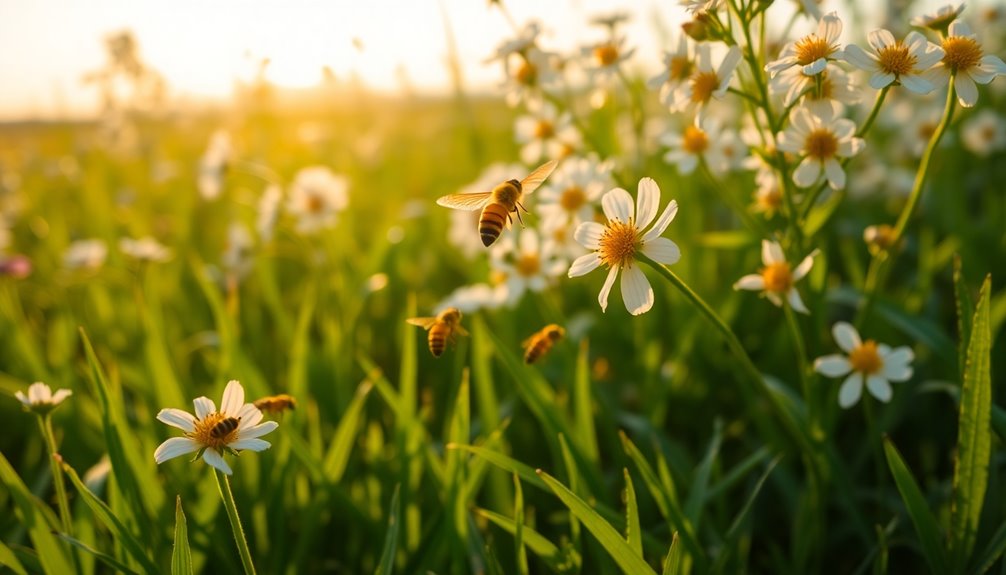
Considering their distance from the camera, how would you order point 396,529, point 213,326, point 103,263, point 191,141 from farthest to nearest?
point 191,141 < point 103,263 < point 213,326 < point 396,529

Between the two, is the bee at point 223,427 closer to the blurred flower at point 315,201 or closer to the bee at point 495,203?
the bee at point 495,203

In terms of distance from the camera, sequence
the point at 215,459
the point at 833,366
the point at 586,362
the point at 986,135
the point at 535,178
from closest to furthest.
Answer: the point at 215,459, the point at 535,178, the point at 833,366, the point at 586,362, the point at 986,135

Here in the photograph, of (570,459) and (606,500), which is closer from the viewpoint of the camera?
(570,459)

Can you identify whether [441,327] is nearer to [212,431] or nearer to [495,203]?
[495,203]

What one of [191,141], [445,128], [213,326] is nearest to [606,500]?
[213,326]

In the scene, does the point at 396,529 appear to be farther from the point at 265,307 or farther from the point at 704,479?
the point at 265,307

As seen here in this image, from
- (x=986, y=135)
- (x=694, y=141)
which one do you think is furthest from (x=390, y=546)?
(x=986, y=135)

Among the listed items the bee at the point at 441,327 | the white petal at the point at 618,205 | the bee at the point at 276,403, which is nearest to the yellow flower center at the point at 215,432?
the bee at the point at 276,403
